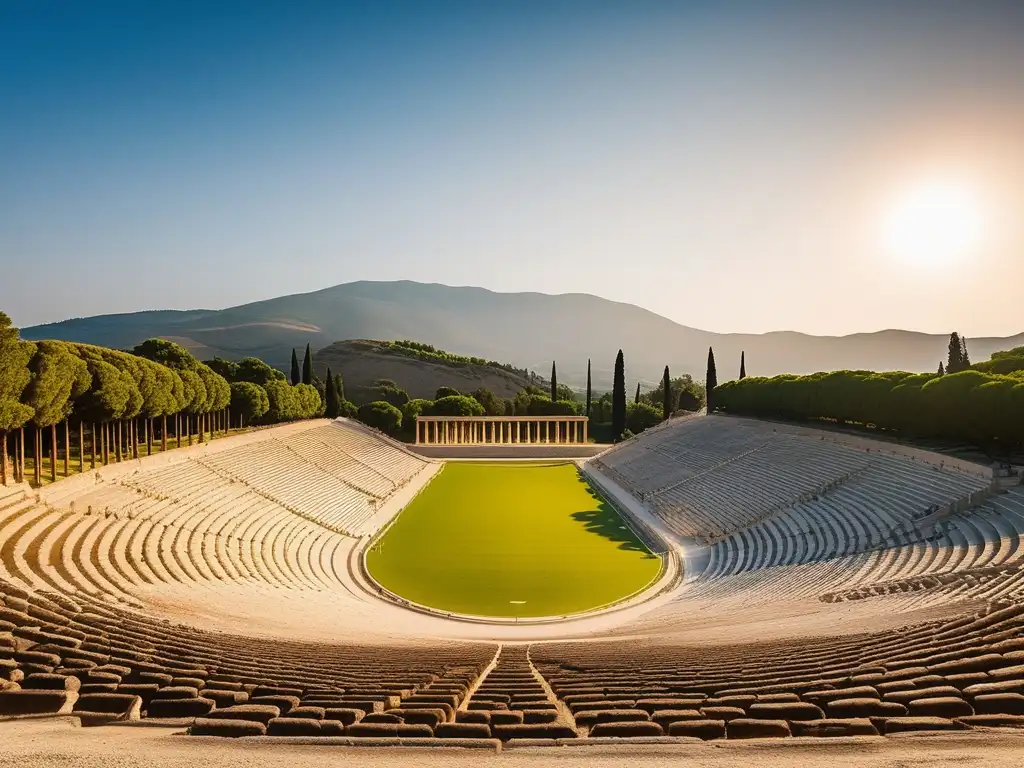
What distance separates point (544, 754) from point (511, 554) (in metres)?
22.1

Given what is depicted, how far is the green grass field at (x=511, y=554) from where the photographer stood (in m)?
21.7

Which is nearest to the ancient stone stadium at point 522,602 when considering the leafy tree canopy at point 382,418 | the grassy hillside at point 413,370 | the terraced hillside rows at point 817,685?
the terraced hillside rows at point 817,685

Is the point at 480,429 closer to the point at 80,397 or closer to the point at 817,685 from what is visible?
the point at 80,397

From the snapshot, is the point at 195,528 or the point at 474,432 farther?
the point at 474,432

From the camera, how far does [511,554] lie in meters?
27.3

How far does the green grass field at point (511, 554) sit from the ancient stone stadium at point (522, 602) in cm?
16

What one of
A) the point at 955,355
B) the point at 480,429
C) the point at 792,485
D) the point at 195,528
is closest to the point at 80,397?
the point at 195,528

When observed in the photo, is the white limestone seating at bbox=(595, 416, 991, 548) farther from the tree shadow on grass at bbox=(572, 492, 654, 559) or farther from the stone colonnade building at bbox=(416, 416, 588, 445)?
the stone colonnade building at bbox=(416, 416, 588, 445)

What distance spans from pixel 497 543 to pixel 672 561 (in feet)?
25.1

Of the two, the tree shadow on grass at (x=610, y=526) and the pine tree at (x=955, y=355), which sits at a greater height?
the pine tree at (x=955, y=355)

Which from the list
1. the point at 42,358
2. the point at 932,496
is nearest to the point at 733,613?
the point at 932,496

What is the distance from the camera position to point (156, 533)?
20.4 meters

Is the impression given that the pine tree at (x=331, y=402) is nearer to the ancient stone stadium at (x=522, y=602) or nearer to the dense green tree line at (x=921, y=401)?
the ancient stone stadium at (x=522, y=602)

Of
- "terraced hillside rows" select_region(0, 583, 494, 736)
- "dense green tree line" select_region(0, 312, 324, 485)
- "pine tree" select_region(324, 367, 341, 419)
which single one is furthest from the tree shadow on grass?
"pine tree" select_region(324, 367, 341, 419)
